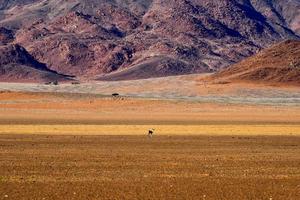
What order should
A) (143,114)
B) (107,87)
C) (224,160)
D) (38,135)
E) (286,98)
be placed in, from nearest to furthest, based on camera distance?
(224,160) → (38,135) → (143,114) → (286,98) → (107,87)

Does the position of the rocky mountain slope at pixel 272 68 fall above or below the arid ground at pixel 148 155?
above

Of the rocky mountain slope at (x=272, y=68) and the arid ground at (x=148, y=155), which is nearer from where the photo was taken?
the arid ground at (x=148, y=155)

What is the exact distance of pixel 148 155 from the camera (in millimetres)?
37312

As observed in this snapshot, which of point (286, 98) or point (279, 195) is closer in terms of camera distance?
point (279, 195)

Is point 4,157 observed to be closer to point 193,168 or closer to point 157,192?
point 193,168

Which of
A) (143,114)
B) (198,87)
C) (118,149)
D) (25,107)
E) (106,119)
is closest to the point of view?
(118,149)

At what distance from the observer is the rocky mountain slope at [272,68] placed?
454 feet

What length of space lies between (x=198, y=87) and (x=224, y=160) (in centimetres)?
9811

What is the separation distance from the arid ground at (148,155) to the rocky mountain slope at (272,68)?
4801 centimetres

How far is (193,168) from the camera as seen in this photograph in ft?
104

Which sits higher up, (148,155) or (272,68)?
(272,68)

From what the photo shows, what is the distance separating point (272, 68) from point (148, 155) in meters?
109

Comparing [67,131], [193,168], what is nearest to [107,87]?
[67,131]

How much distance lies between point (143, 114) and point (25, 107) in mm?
16226
